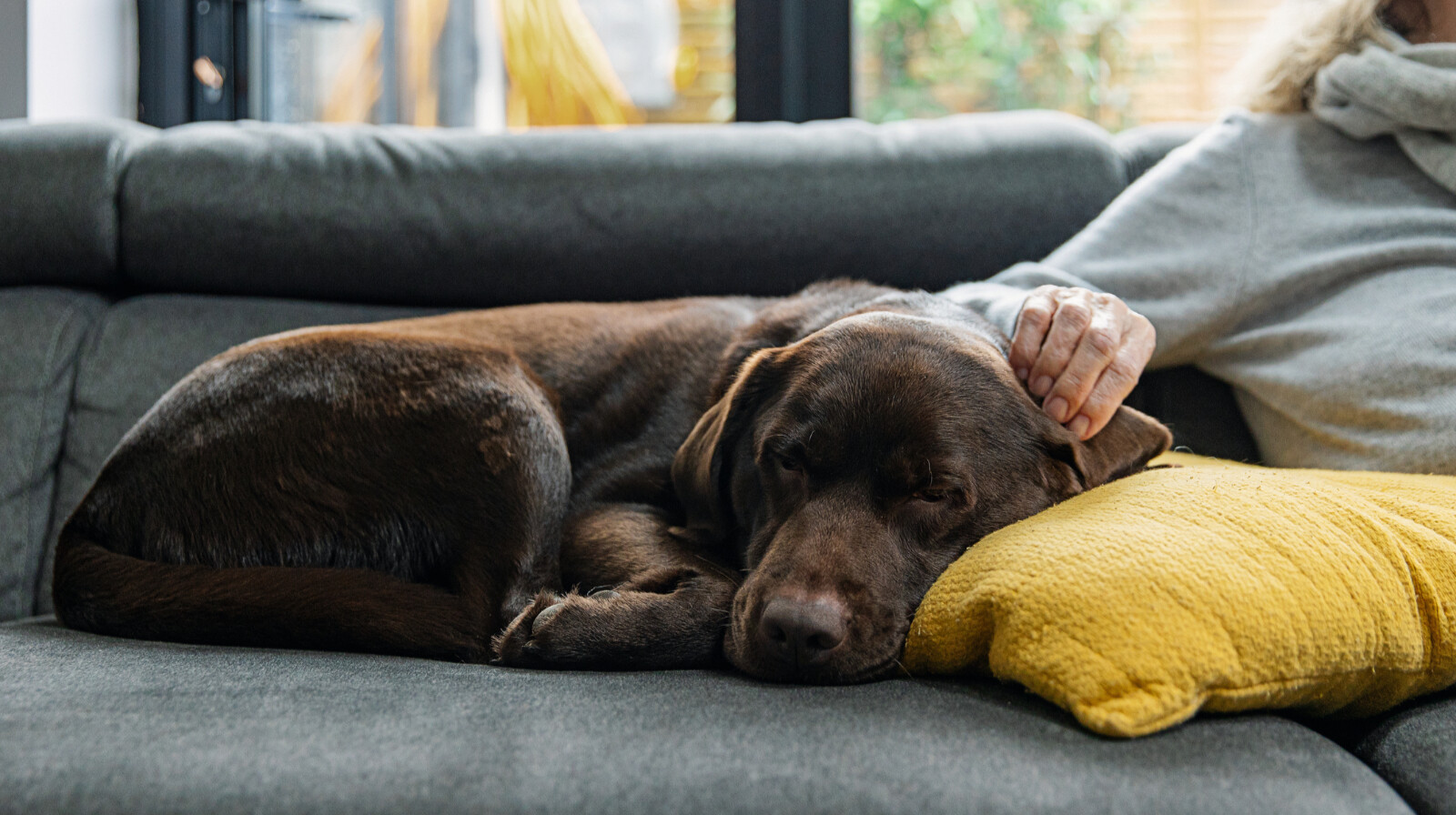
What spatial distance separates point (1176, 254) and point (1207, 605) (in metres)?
1.12

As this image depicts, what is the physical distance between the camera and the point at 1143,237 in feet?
6.74

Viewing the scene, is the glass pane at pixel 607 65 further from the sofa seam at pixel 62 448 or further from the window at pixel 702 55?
the sofa seam at pixel 62 448

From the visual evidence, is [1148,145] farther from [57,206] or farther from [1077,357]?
[57,206]

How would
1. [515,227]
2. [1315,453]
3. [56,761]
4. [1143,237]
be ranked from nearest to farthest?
1. [56,761]
2. [1315,453]
3. [1143,237]
4. [515,227]

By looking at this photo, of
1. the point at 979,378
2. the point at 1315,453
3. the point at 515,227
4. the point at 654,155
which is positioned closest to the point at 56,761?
the point at 979,378

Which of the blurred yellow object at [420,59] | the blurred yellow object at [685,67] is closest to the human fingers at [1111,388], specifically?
the blurred yellow object at [685,67]

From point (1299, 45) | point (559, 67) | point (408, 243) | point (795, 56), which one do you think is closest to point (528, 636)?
point (408, 243)

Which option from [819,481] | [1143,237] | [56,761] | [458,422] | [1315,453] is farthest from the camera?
[1143,237]

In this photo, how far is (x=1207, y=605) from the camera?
1091mm

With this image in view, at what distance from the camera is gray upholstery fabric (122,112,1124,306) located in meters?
2.32

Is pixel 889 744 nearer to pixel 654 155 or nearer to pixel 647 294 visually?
pixel 647 294

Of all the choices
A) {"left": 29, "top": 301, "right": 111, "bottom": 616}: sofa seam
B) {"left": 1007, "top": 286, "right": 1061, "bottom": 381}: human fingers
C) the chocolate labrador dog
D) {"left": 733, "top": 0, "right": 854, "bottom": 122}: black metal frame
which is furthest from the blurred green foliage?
{"left": 29, "top": 301, "right": 111, "bottom": 616}: sofa seam

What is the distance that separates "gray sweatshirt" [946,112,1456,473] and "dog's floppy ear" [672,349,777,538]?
0.47 metres

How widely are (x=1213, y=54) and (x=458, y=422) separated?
3151 mm
